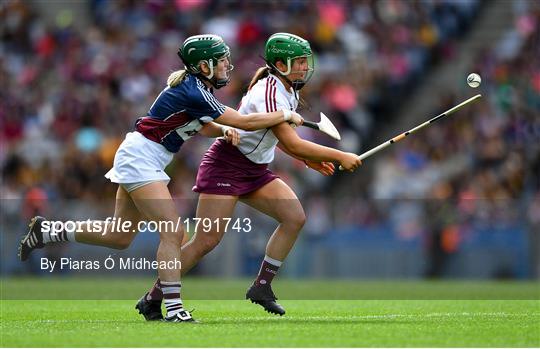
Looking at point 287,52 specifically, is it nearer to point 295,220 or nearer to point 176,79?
point 176,79

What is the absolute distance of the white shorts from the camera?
10.4m

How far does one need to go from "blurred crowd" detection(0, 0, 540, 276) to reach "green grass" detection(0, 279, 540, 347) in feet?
22.2

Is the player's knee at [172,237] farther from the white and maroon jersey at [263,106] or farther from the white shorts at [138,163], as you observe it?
the white and maroon jersey at [263,106]

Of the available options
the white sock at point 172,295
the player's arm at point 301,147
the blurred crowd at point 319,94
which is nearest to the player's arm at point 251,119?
the player's arm at point 301,147

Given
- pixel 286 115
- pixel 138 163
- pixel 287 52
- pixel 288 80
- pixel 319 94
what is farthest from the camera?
pixel 319 94

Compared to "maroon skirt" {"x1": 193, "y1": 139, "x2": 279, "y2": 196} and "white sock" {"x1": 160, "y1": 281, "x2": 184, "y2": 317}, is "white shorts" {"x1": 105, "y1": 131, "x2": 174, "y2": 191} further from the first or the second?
"white sock" {"x1": 160, "y1": 281, "x2": 184, "y2": 317}

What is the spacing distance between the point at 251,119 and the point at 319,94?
40.3 feet

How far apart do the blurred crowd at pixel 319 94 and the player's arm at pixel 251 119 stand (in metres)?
9.86

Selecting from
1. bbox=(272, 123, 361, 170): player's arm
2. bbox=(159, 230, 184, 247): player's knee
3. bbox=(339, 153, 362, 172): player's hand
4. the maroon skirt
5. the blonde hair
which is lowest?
bbox=(159, 230, 184, 247): player's knee

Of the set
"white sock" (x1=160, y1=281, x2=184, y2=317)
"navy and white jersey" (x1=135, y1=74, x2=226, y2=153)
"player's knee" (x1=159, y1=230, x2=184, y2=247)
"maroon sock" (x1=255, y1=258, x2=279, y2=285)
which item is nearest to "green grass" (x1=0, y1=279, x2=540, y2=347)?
"white sock" (x1=160, y1=281, x2=184, y2=317)

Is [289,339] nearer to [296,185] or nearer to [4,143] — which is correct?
[296,185]

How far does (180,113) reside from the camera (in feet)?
34.3

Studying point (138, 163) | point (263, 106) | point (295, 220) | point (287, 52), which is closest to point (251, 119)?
point (263, 106)

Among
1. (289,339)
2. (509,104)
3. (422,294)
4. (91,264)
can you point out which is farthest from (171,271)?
(509,104)
